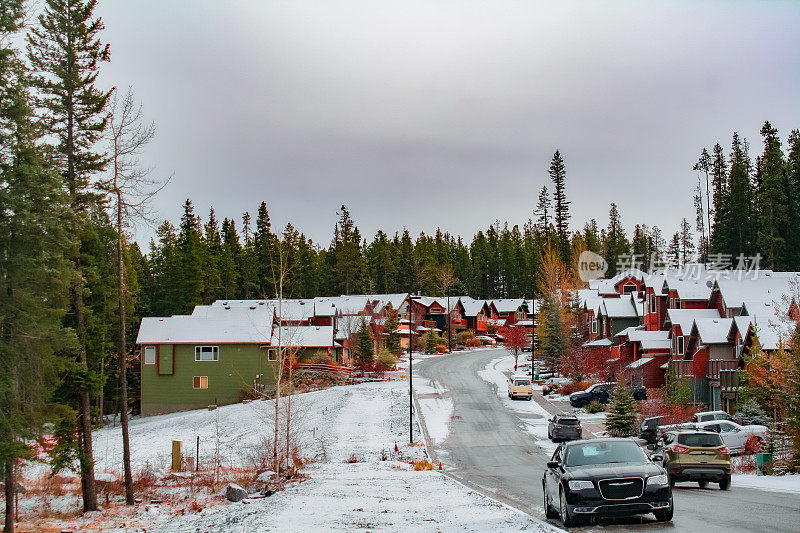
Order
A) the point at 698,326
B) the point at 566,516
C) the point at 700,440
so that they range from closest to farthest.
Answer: the point at 566,516 < the point at 700,440 < the point at 698,326

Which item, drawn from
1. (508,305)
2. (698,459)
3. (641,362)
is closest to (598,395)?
(641,362)

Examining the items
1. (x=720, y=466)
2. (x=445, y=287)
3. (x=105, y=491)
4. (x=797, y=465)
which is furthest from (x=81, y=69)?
(x=445, y=287)

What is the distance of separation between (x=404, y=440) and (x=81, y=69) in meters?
24.8

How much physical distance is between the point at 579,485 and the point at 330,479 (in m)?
14.3

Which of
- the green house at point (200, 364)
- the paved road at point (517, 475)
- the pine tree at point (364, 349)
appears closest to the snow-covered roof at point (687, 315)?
the paved road at point (517, 475)

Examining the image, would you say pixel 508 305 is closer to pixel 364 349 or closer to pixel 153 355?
pixel 364 349

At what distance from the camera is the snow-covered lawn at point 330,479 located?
1569 cm

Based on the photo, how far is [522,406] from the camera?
54750 millimetres

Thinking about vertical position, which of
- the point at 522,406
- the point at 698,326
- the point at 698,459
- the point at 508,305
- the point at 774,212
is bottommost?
the point at 522,406

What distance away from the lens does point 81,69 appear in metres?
30.5

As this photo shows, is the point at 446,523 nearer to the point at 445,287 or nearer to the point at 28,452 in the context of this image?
the point at 28,452

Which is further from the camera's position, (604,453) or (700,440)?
(700,440)

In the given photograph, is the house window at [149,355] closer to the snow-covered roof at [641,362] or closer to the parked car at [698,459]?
the snow-covered roof at [641,362]

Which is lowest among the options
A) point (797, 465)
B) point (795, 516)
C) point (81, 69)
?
point (797, 465)
